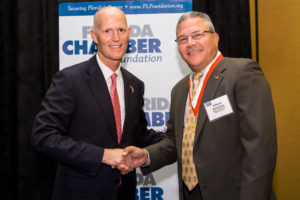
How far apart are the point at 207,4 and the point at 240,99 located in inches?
80.0

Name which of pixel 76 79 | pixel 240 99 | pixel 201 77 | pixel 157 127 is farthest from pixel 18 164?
pixel 240 99

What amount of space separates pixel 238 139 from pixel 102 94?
0.98m

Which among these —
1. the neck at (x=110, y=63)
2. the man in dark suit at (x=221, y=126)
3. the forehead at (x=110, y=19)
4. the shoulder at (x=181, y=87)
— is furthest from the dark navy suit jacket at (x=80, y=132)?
the shoulder at (x=181, y=87)

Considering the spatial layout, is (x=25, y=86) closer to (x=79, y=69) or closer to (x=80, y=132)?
(x=79, y=69)

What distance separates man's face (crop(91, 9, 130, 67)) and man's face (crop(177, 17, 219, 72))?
482 mm

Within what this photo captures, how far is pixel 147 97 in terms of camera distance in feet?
10.8

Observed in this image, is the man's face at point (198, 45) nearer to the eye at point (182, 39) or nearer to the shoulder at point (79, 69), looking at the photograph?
the eye at point (182, 39)

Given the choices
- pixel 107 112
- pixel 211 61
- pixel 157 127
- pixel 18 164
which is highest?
pixel 211 61

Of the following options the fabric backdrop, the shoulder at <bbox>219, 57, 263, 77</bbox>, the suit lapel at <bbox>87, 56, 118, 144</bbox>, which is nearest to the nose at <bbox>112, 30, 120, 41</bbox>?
the suit lapel at <bbox>87, 56, 118, 144</bbox>

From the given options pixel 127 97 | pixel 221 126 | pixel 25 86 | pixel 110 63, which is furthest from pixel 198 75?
pixel 25 86

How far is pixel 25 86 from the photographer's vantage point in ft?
11.6

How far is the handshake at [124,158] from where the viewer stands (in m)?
1.87

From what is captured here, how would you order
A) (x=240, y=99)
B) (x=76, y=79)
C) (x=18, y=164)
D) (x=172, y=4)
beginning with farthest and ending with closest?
(x=18, y=164) → (x=172, y=4) → (x=76, y=79) → (x=240, y=99)

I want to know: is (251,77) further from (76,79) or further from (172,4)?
(172,4)
